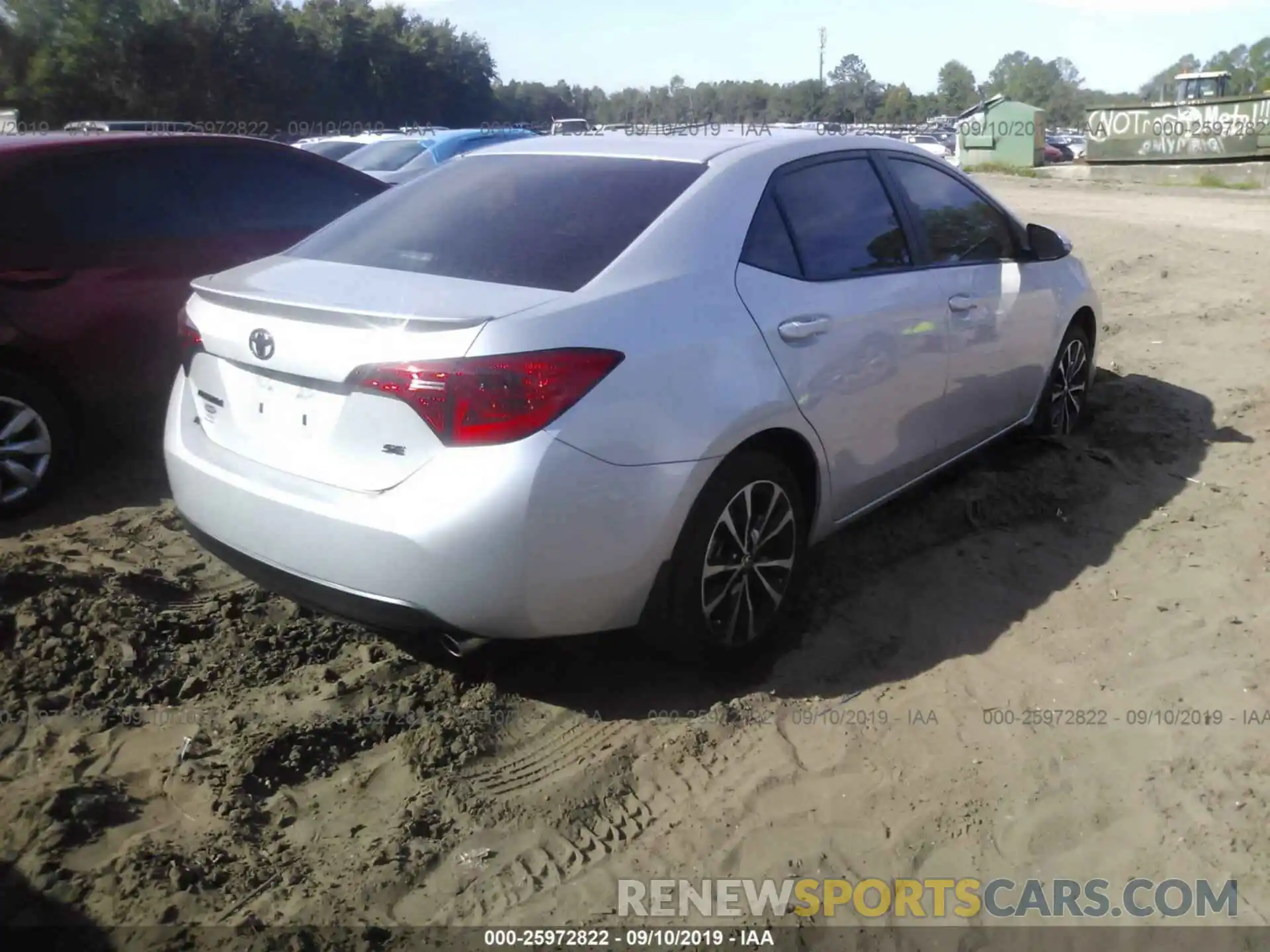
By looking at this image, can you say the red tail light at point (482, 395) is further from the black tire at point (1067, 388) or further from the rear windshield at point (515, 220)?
the black tire at point (1067, 388)

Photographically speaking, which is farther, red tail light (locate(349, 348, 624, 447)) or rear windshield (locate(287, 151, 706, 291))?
rear windshield (locate(287, 151, 706, 291))

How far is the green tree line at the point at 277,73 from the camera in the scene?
40562mm

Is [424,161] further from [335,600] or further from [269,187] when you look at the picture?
[335,600]

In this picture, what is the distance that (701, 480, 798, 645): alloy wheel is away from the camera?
341 cm

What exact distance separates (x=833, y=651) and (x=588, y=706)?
0.90 meters

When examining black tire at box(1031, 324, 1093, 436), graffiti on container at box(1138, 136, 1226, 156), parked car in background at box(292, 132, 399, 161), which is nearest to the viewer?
black tire at box(1031, 324, 1093, 436)

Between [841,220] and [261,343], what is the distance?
207 centimetres

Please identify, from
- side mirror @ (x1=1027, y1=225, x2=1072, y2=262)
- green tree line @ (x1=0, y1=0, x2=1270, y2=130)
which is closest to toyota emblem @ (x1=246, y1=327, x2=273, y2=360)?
side mirror @ (x1=1027, y1=225, x2=1072, y2=262)

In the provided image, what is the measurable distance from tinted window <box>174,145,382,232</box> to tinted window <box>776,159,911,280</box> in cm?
312

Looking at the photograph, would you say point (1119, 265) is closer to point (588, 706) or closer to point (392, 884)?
point (588, 706)

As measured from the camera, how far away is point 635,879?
275 centimetres

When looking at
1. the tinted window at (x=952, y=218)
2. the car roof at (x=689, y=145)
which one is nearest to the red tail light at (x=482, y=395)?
the car roof at (x=689, y=145)

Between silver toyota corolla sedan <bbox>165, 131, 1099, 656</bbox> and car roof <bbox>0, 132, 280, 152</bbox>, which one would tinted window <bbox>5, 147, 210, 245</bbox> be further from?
silver toyota corolla sedan <bbox>165, 131, 1099, 656</bbox>

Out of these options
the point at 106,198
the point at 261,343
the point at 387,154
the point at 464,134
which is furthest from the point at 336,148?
the point at 261,343
